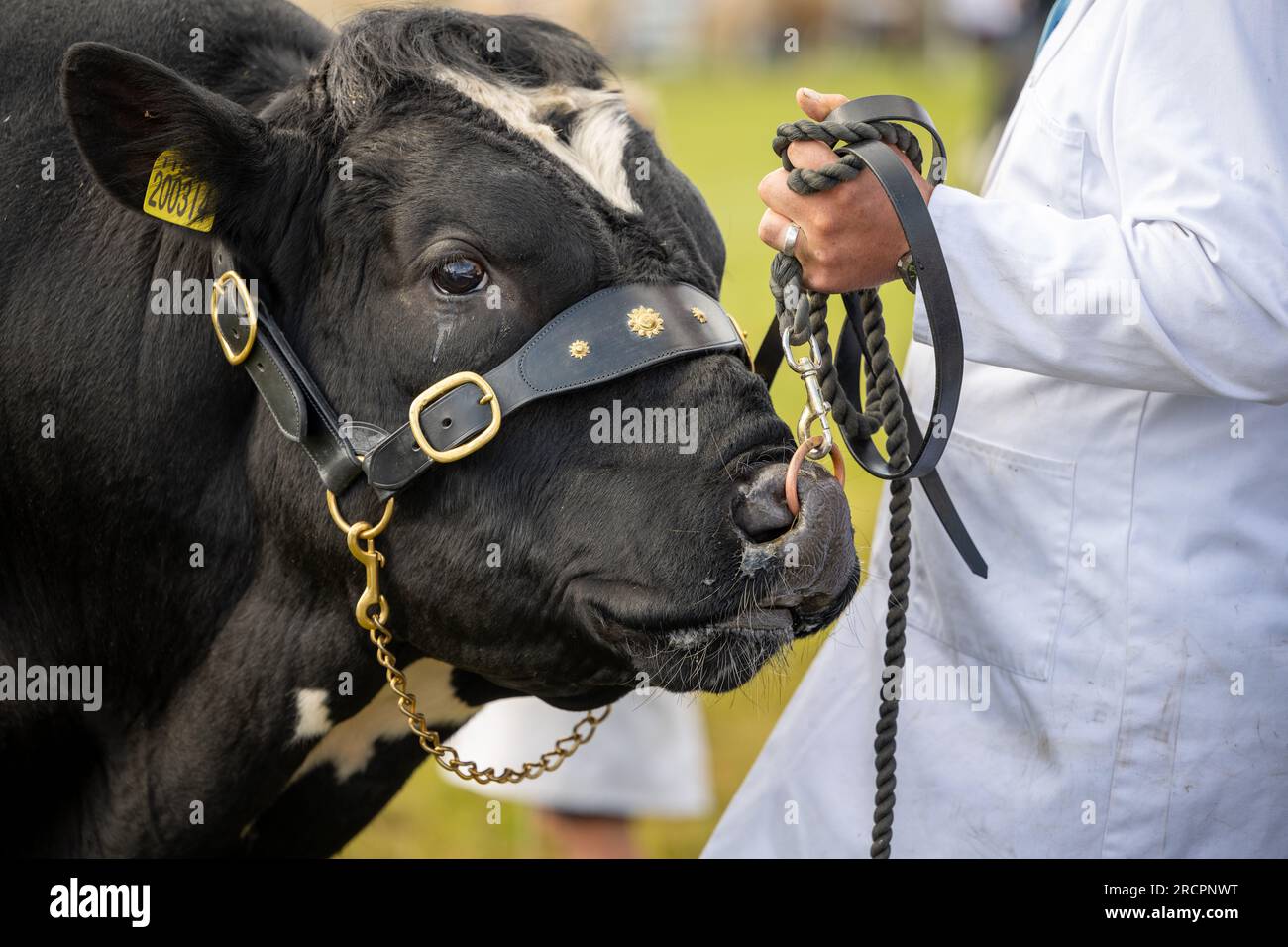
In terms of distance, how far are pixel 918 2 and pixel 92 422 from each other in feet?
146

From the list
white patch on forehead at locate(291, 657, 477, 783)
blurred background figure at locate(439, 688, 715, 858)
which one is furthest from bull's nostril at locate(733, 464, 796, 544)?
blurred background figure at locate(439, 688, 715, 858)

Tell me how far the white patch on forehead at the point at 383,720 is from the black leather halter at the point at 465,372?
549 millimetres

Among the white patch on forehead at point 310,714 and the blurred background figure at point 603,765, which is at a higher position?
the white patch on forehead at point 310,714

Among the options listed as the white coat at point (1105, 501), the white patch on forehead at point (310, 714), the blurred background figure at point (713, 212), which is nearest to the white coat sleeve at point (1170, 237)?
the white coat at point (1105, 501)

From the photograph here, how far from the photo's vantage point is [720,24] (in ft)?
145

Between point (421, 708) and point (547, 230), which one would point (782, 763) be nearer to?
point (421, 708)

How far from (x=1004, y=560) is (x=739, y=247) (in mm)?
13394

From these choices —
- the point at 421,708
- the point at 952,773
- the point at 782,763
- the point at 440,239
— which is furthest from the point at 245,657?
the point at 952,773

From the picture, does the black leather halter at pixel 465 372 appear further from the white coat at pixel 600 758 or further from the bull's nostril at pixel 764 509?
the white coat at pixel 600 758

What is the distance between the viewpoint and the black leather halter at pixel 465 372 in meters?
2.56

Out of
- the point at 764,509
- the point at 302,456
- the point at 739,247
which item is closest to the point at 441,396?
the point at 302,456

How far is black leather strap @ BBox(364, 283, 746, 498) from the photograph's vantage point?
2555 millimetres

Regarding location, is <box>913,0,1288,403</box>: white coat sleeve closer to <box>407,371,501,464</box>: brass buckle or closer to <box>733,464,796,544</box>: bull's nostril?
<box>733,464,796,544</box>: bull's nostril

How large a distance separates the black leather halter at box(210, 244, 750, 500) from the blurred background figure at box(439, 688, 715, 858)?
80.6 inches
